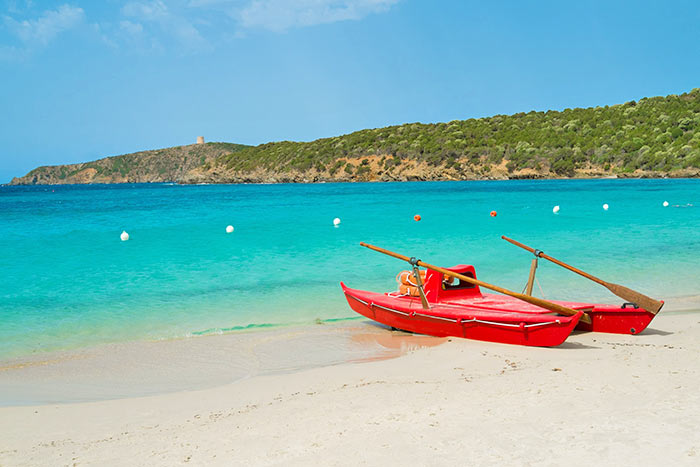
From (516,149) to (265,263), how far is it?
269 ft

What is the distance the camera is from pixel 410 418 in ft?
18.8

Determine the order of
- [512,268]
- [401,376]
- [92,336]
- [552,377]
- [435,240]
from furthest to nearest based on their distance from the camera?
[435,240] < [512,268] < [92,336] < [401,376] < [552,377]

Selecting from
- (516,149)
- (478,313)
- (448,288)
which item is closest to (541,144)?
(516,149)

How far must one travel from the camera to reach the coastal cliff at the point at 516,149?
81625mm

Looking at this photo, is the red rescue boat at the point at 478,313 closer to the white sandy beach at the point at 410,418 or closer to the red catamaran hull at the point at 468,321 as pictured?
the red catamaran hull at the point at 468,321

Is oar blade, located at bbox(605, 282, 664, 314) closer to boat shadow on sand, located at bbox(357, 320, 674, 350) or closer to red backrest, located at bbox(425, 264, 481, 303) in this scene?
boat shadow on sand, located at bbox(357, 320, 674, 350)

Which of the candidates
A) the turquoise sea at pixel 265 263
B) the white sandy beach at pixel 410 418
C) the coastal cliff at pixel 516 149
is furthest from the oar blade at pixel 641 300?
the coastal cliff at pixel 516 149

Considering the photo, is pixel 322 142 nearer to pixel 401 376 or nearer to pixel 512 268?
pixel 512 268

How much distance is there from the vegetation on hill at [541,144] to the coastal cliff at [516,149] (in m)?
0.15

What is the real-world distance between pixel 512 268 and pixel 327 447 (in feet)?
46.3

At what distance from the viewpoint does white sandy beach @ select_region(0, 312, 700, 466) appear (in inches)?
192

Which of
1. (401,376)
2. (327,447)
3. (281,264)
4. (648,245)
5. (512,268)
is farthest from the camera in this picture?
(648,245)

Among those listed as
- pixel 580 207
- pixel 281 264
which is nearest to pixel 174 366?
pixel 281 264

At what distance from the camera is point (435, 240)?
26.3 metres
